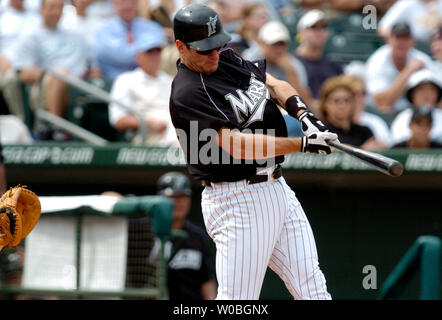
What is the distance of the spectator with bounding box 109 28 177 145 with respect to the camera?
259 inches

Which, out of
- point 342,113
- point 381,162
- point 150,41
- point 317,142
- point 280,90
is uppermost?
point 150,41

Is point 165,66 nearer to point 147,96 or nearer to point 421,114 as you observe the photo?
point 147,96

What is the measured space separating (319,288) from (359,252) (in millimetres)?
2634

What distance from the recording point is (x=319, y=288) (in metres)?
3.74

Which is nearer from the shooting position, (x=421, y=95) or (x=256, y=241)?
(x=256, y=241)

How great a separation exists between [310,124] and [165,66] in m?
3.75

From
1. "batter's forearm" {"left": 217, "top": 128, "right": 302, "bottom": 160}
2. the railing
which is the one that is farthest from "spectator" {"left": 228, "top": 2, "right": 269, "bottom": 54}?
"batter's forearm" {"left": 217, "top": 128, "right": 302, "bottom": 160}

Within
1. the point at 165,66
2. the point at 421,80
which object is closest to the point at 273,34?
the point at 165,66

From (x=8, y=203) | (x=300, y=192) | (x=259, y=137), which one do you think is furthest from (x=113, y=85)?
(x=259, y=137)

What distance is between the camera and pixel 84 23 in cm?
745

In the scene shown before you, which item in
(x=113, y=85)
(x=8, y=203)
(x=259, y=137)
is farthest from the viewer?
(x=113, y=85)

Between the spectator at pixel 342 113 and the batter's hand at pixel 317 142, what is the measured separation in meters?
2.81

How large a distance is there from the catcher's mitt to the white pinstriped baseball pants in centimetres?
86
